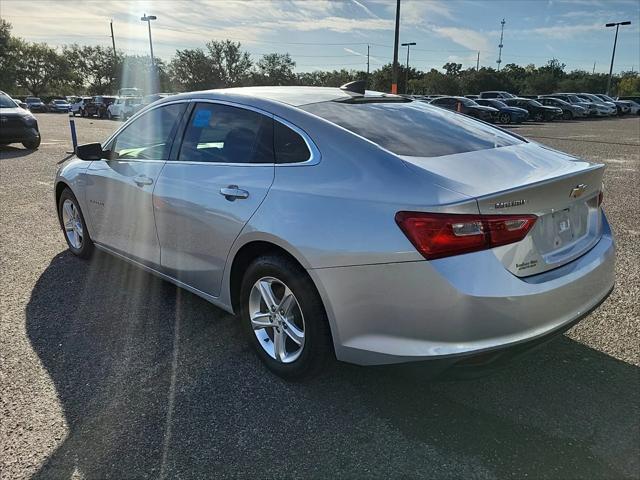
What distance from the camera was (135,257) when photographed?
395 cm

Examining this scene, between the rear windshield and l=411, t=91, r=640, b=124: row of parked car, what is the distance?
20.7 meters

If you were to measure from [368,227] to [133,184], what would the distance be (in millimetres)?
2221

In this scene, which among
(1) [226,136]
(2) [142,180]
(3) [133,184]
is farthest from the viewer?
(3) [133,184]

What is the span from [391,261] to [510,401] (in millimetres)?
1127

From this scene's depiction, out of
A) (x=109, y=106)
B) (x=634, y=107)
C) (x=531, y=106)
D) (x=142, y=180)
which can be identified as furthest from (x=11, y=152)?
(x=634, y=107)

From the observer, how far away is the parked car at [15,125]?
Result: 1337 centimetres

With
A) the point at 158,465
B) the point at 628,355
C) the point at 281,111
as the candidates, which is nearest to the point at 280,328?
the point at 158,465

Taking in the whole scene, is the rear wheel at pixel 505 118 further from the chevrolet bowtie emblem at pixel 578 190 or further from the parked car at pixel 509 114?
the chevrolet bowtie emblem at pixel 578 190

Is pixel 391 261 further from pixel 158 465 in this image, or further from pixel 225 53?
pixel 225 53

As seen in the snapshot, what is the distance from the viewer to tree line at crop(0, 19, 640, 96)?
70.6 meters

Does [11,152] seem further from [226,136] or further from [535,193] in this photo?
[535,193]

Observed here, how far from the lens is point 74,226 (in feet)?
16.3

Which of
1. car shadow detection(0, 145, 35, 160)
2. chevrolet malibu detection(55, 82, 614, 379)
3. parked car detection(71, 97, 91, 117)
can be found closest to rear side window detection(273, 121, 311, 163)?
chevrolet malibu detection(55, 82, 614, 379)

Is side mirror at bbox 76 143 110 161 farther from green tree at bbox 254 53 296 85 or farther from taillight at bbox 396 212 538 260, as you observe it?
green tree at bbox 254 53 296 85
